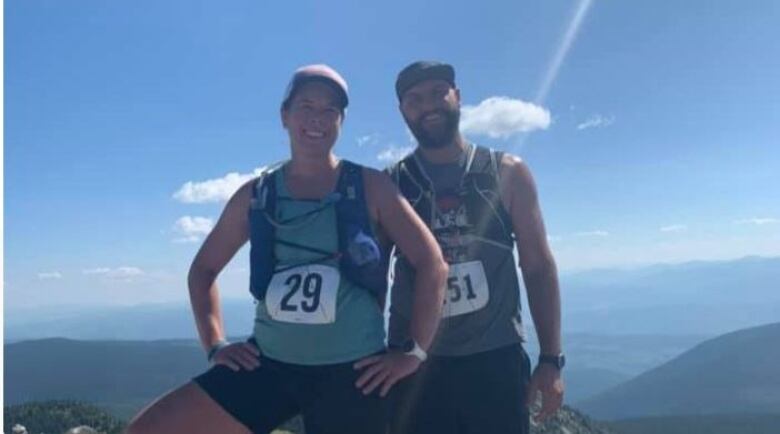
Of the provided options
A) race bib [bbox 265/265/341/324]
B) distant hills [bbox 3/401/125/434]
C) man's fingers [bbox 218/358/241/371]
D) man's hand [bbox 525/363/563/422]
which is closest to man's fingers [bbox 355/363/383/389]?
race bib [bbox 265/265/341/324]

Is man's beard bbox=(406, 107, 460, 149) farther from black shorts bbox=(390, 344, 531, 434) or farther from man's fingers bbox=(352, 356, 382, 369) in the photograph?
man's fingers bbox=(352, 356, 382, 369)

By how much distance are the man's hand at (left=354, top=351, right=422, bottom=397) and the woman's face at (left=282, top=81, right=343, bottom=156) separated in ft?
4.94

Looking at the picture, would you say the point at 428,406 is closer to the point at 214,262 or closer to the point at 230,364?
the point at 230,364

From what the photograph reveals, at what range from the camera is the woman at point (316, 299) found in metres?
4.78

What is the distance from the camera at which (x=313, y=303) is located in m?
4.82

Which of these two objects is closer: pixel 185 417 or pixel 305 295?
pixel 185 417

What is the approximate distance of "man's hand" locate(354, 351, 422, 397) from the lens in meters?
4.81

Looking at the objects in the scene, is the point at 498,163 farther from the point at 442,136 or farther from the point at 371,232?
the point at 371,232

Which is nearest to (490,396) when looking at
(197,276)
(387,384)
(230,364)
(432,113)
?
(387,384)

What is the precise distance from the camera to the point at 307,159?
17.0ft

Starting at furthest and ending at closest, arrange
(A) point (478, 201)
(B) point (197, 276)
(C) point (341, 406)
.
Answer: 1. (A) point (478, 201)
2. (B) point (197, 276)
3. (C) point (341, 406)

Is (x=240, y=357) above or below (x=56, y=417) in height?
above

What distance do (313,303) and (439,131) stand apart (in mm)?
2084

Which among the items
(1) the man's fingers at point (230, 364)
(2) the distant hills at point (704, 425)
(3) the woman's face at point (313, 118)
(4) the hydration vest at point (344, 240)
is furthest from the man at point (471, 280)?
(2) the distant hills at point (704, 425)
